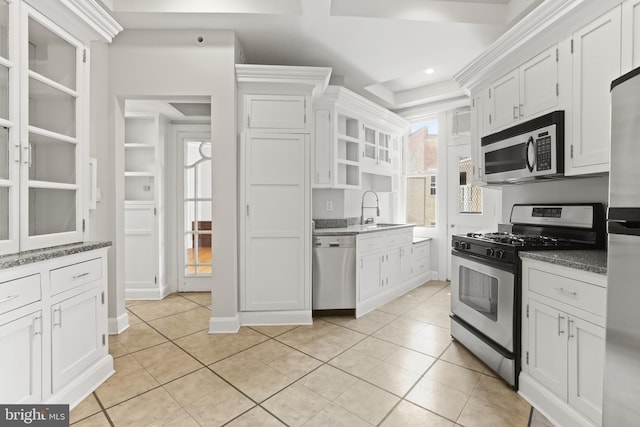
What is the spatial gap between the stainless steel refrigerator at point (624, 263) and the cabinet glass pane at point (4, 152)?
2.83 metres

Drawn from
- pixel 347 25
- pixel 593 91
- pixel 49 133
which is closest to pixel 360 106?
pixel 347 25

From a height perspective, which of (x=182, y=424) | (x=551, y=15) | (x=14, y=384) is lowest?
(x=182, y=424)

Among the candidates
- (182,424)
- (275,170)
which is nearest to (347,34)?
(275,170)

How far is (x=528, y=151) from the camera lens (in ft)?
7.42

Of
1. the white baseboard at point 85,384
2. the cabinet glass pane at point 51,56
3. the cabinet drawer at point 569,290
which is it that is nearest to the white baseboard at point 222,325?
the white baseboard at point 85,384

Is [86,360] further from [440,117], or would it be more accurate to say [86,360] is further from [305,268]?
[440,117]

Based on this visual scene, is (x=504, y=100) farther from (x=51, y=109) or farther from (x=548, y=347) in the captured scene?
(x=51, y=109)

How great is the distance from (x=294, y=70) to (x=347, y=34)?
704 millimetres

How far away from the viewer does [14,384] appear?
1.46 m

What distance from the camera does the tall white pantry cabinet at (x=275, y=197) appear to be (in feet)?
9.91

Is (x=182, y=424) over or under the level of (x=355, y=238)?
under

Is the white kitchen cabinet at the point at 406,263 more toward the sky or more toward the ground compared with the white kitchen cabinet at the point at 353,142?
more toward the ground

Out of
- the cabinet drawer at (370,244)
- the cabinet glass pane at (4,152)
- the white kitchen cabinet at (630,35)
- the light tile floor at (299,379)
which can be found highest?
the white kitchen cabinet at (630,35)

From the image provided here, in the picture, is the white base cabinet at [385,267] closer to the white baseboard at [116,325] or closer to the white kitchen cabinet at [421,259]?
the white kitchen cabinet at [421,259]
